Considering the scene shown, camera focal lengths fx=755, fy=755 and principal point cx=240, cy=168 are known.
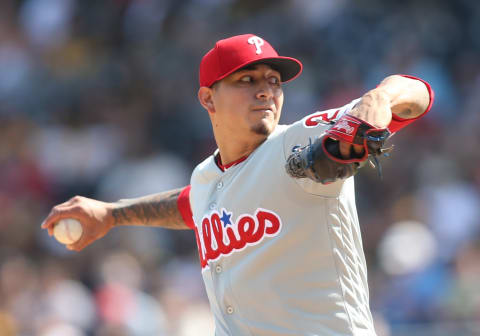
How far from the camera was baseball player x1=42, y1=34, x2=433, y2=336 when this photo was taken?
7.84 ft

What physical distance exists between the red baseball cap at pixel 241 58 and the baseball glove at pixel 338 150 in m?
0.80

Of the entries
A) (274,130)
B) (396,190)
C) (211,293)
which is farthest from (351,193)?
(396,190)

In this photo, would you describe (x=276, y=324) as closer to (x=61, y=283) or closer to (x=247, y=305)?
(x=247, y=305)

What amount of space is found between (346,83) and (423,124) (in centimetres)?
101

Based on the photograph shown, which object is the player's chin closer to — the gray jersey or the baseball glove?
the gray jersey

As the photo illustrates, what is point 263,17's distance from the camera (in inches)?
369

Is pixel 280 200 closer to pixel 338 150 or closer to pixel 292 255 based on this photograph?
pixel 292 255

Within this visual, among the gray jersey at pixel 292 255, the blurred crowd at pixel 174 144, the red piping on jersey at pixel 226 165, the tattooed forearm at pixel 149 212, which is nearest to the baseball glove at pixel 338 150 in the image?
the gray jersey at pixel 292 255

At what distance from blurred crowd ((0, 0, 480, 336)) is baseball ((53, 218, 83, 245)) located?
2.95 metres

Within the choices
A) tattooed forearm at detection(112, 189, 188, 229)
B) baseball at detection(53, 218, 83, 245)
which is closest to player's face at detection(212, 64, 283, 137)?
tattooed forearm at detection(112, 189, 188, 229)

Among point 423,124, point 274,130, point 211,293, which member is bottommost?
point 211,293

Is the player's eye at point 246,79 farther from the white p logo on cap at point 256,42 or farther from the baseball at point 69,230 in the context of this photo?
the baseball at point 69,230

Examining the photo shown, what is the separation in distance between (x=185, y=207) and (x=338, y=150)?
4.88ft

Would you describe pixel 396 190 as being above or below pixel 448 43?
below
